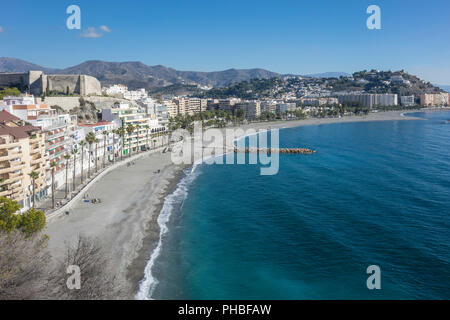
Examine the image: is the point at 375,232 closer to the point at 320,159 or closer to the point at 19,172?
the point at 19,172

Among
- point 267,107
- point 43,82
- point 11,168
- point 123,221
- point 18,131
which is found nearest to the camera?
point 11,168

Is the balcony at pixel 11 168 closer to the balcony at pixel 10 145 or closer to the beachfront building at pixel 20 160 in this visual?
the beachfront building at pixel 20 160

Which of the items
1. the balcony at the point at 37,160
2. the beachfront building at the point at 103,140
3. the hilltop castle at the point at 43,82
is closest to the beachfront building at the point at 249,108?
the hilltop castle at the point at 43,82

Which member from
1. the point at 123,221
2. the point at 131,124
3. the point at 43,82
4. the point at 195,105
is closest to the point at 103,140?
the point at 131,124

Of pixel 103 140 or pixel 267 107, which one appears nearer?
pixel 103 140

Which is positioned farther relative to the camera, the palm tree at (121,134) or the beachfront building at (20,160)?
the palm tree at (121,134)

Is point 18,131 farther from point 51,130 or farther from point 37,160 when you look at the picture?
point 51,130
